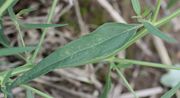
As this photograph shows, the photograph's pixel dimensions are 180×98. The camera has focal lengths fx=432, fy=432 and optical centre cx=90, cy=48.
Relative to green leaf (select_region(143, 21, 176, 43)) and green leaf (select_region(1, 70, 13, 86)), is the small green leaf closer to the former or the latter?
green leaf (select_region(1, 70, 13, 86))

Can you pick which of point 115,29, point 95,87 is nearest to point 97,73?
point 95,87

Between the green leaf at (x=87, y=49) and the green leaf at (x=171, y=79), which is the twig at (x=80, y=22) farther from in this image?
the green leaf at (x=87, y=49)

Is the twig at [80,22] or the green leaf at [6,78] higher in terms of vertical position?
the twig at [80,22]

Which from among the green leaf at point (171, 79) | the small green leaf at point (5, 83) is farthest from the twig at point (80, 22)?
the small green leaf at point (5, 83)

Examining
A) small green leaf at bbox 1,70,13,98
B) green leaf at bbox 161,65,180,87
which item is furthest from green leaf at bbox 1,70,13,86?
green leaf at bbox 161,65,180,87

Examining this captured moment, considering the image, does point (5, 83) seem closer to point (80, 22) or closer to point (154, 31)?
point (154, 31)

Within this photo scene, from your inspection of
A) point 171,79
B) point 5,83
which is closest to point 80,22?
point 171,79

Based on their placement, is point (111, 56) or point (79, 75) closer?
point (111, 56)

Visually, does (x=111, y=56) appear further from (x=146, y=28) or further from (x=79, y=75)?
(x=79, y=75)
